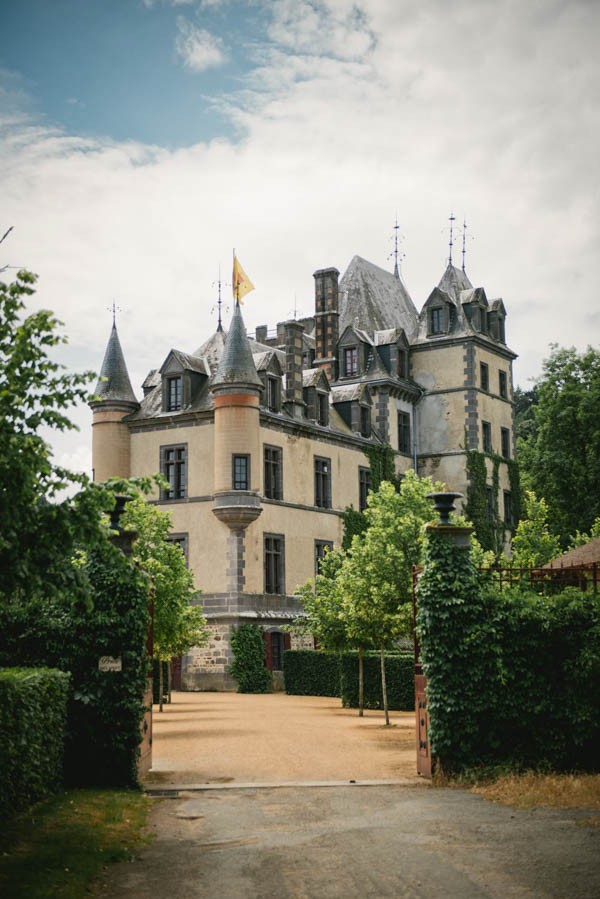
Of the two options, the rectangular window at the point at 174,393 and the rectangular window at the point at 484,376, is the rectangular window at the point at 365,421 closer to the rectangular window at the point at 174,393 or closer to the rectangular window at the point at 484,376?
the rectangular window at the point at 484,376

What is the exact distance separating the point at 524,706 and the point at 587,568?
2660mm

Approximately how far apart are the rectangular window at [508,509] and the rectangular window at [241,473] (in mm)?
16230

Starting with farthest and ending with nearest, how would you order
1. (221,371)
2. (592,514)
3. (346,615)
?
(592,514)
(221,371)
(346,615)

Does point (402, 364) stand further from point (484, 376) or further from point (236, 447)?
point (236, 447)

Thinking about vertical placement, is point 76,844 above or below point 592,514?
below

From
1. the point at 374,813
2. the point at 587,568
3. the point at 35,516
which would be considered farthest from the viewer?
the point at 587,568

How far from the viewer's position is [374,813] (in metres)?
13.0

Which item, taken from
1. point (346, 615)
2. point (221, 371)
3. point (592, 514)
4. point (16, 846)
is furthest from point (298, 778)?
point (592, 514)

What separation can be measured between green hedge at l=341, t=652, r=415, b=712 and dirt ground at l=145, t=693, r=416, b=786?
22.6 inches

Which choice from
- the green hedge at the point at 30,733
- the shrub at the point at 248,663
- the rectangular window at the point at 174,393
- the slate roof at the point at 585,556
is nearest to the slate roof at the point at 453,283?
the rectangular window at the point at 174,393

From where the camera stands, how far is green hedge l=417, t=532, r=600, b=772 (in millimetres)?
15688

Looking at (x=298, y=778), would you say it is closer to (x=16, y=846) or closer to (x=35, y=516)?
(x=16, y=846)

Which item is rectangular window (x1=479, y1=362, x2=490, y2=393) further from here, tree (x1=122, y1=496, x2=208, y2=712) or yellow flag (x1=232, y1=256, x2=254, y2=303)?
tree (x1=122, y1=496, x2=208, y2=712)

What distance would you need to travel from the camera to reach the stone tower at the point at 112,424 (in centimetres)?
4328
